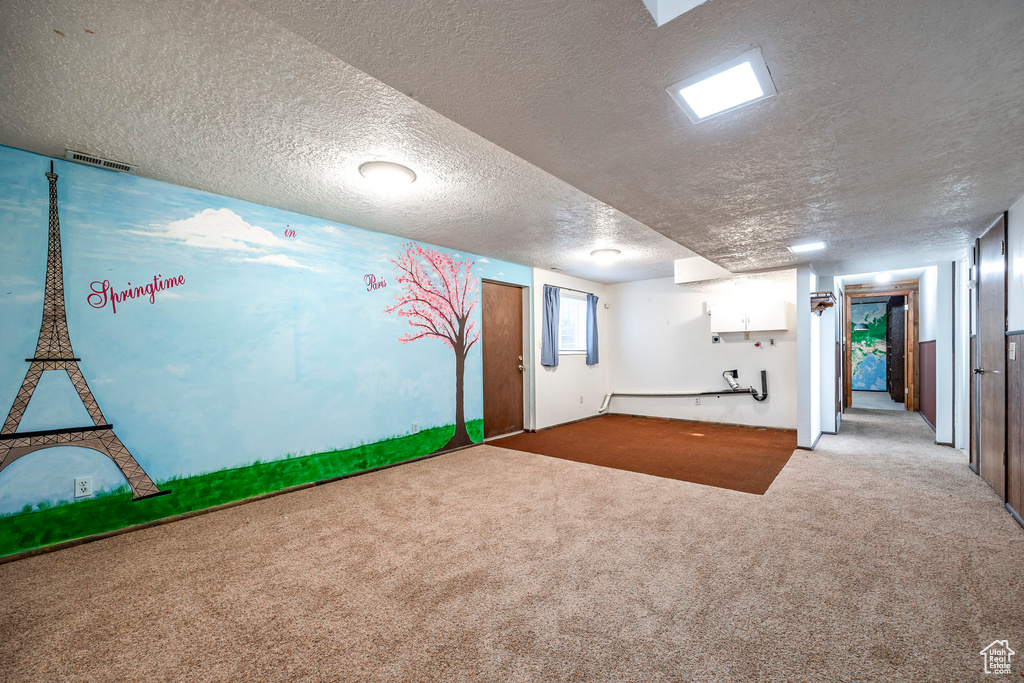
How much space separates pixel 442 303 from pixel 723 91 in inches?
145

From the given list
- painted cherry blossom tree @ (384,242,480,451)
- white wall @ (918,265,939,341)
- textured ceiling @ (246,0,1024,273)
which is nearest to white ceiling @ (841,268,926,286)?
white wall @ (918,265,939,341)

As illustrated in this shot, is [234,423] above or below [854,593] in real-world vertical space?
above

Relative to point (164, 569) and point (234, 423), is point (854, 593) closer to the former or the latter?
point (164, 569)

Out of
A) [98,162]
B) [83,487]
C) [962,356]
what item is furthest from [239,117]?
[962,356]

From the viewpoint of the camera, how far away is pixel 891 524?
2.79 meters

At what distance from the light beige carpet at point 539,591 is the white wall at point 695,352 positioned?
2940mm

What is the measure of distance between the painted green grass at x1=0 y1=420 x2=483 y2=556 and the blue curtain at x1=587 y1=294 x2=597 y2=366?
12.3ft

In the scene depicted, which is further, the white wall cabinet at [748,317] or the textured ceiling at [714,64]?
the white wall cabinet at [748,317]

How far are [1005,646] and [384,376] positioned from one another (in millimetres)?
4355

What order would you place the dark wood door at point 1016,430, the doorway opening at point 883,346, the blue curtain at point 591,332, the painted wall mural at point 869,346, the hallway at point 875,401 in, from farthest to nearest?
the painted wall mural at point 869,346
the hallway at point 875,401
the doorway opening at point 883,346
the blue curtain at point 591,332
the dark wood door at point 1016,430

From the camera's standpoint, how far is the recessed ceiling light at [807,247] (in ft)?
13.7

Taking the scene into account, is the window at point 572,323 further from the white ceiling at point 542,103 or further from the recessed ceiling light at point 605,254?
the white ceiling at point 542,103

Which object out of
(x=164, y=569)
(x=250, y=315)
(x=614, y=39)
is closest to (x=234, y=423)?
(x=250, y=315)

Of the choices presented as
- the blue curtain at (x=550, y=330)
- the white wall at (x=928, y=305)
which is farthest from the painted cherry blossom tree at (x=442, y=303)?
the white wall at (x=928, y=305)
